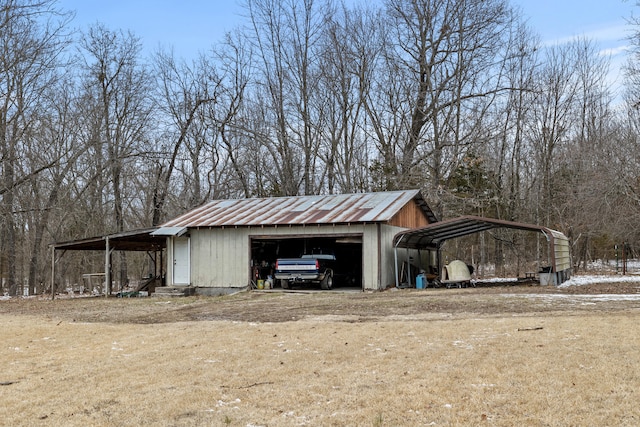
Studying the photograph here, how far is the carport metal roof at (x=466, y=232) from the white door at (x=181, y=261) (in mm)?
8060

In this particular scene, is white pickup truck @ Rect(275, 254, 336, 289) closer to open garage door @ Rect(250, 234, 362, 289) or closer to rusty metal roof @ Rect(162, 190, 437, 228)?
open garage door @ Rect(250, 234, 362, 289)

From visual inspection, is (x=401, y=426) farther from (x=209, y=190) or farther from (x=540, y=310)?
(x=209, y=190)

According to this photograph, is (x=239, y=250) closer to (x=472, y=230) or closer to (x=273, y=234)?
(x=273, y=234)

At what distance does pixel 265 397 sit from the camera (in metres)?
6.16

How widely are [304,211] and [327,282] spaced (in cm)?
286

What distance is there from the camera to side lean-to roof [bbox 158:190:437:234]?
21.9 metres

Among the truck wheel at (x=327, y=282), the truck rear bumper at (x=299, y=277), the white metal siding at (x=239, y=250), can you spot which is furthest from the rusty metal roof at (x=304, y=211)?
the truck wheel at (x=327, y=282)

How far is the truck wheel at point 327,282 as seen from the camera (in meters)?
23.0

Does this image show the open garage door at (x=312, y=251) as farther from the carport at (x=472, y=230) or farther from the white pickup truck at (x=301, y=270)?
the carport at (x=472, y=230)

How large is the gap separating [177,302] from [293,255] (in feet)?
25.4

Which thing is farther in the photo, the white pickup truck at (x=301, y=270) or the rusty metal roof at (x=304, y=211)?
the white pickup truck at (x=301, y=270)

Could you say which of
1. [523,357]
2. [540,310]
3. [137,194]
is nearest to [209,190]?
[137,194]

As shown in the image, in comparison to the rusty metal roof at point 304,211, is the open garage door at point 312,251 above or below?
below

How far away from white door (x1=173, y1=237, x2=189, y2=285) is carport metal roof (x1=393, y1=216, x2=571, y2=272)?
8060mm
